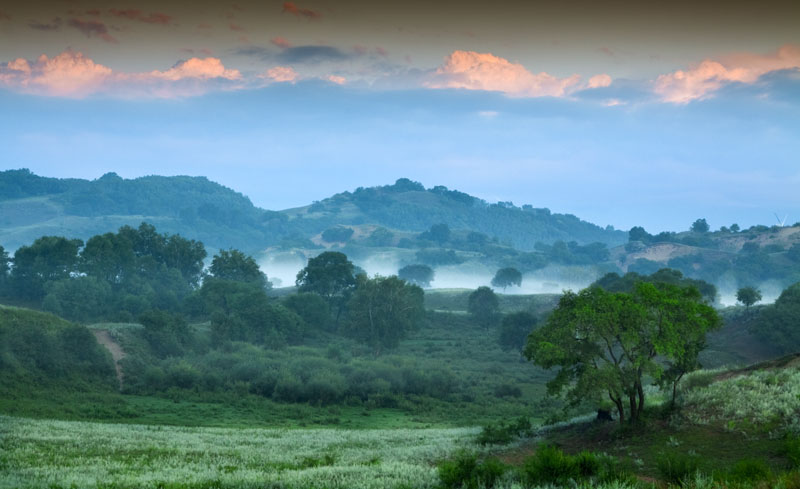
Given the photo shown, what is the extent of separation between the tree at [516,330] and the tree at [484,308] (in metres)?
26.0

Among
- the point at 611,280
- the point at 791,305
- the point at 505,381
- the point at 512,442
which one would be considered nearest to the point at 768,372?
the point at 512,442

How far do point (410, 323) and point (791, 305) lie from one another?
55250mm

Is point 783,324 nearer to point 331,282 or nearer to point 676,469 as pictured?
point 331,282

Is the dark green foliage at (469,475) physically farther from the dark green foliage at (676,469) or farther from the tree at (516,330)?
the tree at (516,330)

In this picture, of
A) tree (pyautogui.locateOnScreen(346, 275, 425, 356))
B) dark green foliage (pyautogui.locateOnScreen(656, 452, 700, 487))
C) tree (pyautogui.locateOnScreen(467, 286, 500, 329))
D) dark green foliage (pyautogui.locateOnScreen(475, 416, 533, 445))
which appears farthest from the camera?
tree (pyautogui.locateOnScreen(467, 286, 500, 329))

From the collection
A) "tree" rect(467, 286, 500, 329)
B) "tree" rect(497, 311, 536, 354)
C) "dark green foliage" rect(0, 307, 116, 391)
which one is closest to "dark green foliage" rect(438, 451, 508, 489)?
"dark green foliage" rect(0, 307, 116, 391)

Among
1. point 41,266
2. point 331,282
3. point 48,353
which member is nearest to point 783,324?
point 331,282

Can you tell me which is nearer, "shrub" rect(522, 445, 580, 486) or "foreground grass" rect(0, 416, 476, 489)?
"shrub" rect(522, 445, 580, 486)

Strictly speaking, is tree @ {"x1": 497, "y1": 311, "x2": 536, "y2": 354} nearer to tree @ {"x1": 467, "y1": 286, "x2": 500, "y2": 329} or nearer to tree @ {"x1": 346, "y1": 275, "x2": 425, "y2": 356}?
tree @ {"x1": 346, "y1": 275, "x2": 425, "y2": 356}

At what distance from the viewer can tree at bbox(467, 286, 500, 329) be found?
5271 inches

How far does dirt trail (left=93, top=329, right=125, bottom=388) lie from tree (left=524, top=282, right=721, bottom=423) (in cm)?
5791

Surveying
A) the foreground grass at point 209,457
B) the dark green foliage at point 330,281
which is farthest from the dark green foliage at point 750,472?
the dark green foliage at point 330,281

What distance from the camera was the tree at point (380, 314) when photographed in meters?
103

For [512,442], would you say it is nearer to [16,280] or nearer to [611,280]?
[611,280]
